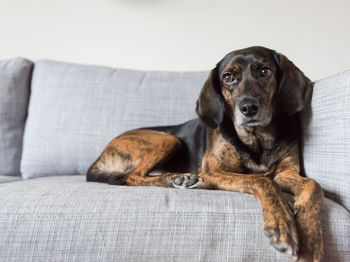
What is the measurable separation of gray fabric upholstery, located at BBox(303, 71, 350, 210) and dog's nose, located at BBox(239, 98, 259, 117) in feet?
1.12

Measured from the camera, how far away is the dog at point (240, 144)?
1.63 m

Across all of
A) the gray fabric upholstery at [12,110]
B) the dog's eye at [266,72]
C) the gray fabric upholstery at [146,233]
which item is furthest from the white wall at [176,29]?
the gray fabric upholstery at [146,233]

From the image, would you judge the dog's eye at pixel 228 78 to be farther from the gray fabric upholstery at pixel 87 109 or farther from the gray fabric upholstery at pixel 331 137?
the gray fabric upholstery at pixel 87 109

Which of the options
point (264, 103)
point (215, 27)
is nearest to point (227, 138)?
point (264, 103)

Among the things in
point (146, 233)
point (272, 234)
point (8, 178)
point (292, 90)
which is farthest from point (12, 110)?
point (272, 234)

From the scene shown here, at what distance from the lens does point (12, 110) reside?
2615 millimetres

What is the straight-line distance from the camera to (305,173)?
5.96 feet

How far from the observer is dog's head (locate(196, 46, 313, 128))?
1.68m

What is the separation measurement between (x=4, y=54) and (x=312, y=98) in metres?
2.94

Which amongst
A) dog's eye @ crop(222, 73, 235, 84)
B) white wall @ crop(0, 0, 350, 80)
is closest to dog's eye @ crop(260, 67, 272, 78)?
dog's eye @ crop(222, 73, 235, 84)

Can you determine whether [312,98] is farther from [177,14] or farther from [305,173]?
[177,14]

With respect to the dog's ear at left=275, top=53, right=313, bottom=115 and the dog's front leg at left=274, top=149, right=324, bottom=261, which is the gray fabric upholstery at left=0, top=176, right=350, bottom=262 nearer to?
the dog's front leg at left=274, top=149, right=324, bottom=261

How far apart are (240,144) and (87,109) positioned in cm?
133

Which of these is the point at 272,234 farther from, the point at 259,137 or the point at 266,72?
the point at 266,72
